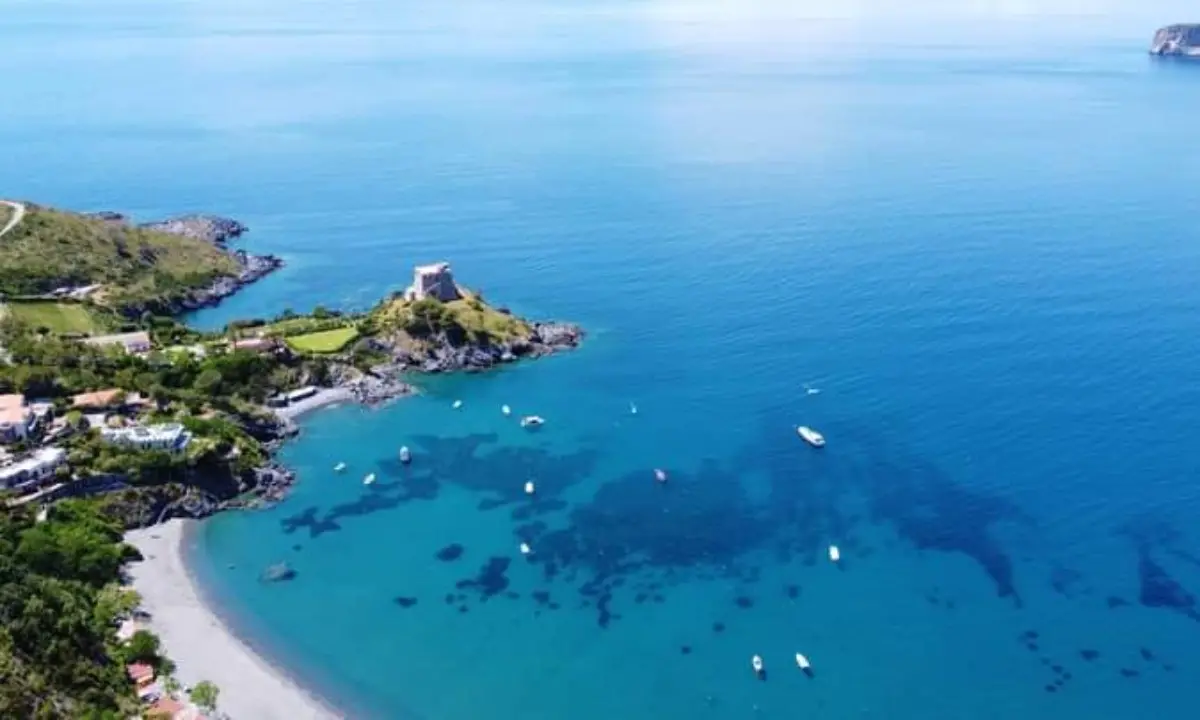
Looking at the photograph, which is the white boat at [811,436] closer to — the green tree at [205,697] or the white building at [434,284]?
the white building at [434,284]

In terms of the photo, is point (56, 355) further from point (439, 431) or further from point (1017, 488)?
point (1017, 488)

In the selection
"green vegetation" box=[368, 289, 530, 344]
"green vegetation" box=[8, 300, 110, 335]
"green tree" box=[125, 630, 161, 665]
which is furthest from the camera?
"green vegetation" box=[368, 289, 530, 344]

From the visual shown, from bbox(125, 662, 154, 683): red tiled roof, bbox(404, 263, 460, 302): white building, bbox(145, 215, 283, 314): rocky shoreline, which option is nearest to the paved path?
bbox(145, 215, 283, 314): rocky shoreline

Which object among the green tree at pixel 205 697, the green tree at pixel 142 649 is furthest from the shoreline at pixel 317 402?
the green tree at pixel 205 697

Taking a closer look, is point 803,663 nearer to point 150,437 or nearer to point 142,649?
point 142,649

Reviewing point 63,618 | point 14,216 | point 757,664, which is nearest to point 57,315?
point 14,216

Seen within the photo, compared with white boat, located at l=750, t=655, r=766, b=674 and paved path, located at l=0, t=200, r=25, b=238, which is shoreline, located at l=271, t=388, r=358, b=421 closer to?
white boat, located at l=750, t=655, r=766, b=674
